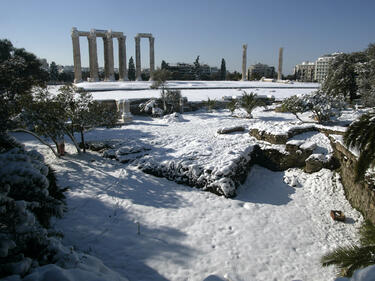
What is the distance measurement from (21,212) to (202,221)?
14.0ft

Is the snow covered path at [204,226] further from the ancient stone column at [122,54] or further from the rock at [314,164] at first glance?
the ancient stone column at [122,54]

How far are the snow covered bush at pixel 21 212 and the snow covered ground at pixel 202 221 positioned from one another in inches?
67.2

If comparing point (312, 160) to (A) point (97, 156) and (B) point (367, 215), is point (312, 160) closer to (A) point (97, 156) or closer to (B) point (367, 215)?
(B) point (367, 215)

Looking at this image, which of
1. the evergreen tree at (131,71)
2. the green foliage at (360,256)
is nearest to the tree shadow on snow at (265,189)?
the green foliage at (360,256)

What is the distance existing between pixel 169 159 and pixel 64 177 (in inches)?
134

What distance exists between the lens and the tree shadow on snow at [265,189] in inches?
292

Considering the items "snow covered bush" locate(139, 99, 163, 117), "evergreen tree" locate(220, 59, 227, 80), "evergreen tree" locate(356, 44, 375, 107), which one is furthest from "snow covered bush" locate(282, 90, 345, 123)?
"evergreen tree" locate(220, 59, 227, 80)

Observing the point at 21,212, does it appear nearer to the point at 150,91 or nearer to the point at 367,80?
the point at 367,80

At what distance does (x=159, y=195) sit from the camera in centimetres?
749

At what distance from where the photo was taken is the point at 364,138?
2654 mm

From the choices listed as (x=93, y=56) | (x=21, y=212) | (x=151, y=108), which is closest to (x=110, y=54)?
(x=93, y=56)

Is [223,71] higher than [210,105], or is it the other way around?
[223,71]

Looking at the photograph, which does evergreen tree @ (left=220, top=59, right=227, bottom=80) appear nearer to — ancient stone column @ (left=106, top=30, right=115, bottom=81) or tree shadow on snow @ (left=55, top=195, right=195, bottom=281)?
ancient stone column @ (left=106, top=30, right=115, bottom=81)

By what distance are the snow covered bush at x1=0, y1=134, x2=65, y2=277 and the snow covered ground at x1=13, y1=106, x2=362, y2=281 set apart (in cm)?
171
